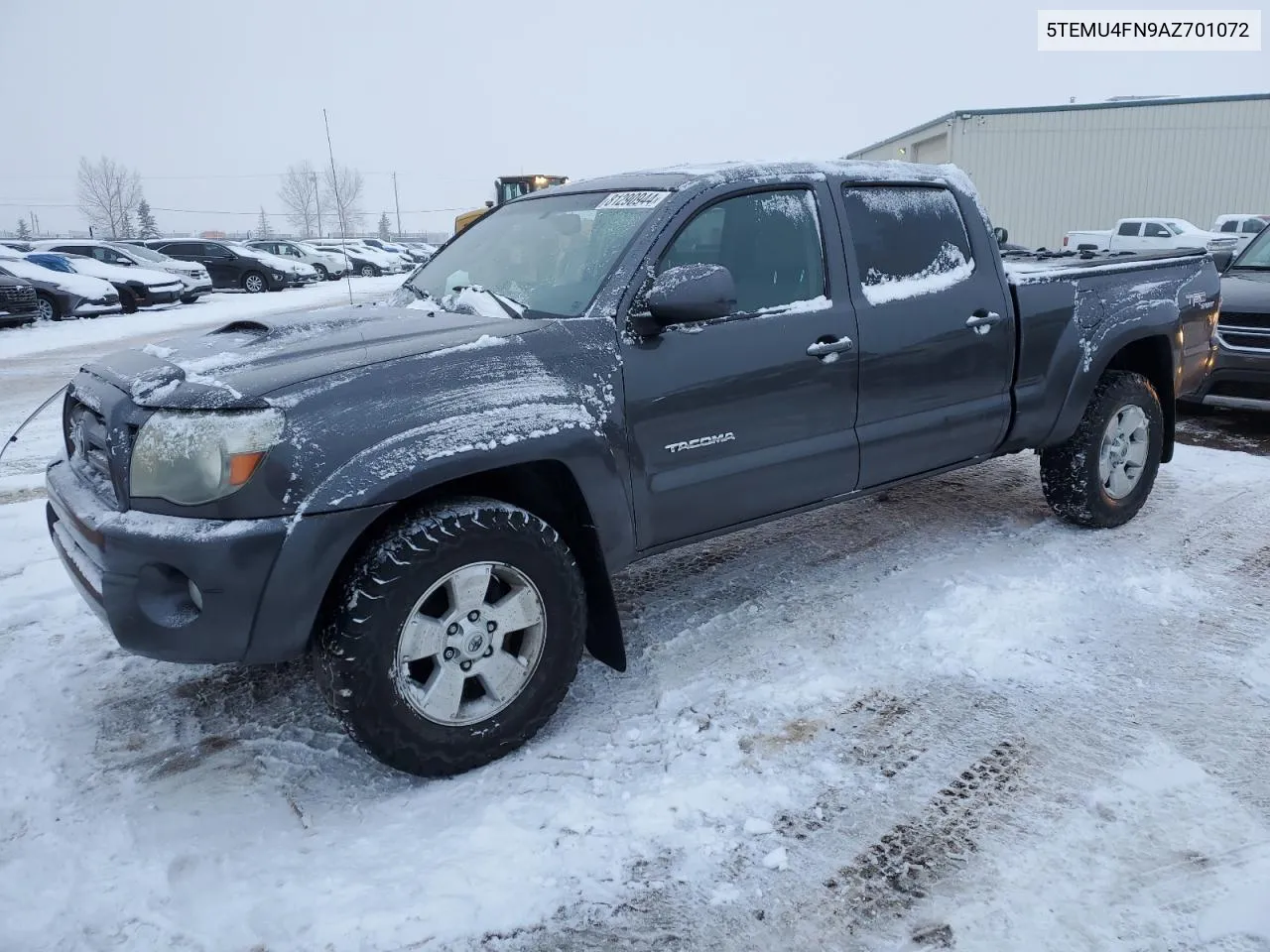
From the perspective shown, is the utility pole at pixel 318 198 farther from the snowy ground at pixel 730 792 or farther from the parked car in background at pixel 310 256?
the snowy ground at pixel 730 792

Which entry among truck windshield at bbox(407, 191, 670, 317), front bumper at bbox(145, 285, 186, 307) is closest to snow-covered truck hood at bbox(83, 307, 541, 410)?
truck windshield at bbox(407, 191, 670, 317)

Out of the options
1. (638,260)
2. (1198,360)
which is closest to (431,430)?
(638,260)

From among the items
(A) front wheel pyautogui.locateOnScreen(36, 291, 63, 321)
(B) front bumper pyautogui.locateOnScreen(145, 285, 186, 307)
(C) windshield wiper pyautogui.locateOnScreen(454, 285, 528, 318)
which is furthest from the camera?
(B) front bumper pyautogui.locateOnScreen(145, 285, 186, 307)

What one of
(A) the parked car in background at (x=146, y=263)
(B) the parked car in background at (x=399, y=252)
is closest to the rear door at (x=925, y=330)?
(A) the parked car in background at (x=146, y=263)

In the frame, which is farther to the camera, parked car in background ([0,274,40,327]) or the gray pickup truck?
parked car in background ([0,274,40,327])

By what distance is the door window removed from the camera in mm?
3467

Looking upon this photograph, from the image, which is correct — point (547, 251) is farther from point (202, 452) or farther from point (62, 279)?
point (62, 279)

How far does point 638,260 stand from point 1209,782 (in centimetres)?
239

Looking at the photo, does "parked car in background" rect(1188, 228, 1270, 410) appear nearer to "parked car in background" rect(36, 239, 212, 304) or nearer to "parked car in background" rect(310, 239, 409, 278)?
"parked car in background" rect(36, 239, 212, 304)

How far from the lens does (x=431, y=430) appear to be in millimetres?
2672

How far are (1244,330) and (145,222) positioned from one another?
102 m

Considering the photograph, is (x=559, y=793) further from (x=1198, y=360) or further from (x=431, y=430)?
(x=1198, y=360)

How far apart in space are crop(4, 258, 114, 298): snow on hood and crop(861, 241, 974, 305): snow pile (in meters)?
18.0

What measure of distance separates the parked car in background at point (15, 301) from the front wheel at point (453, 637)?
1628 centimetres
